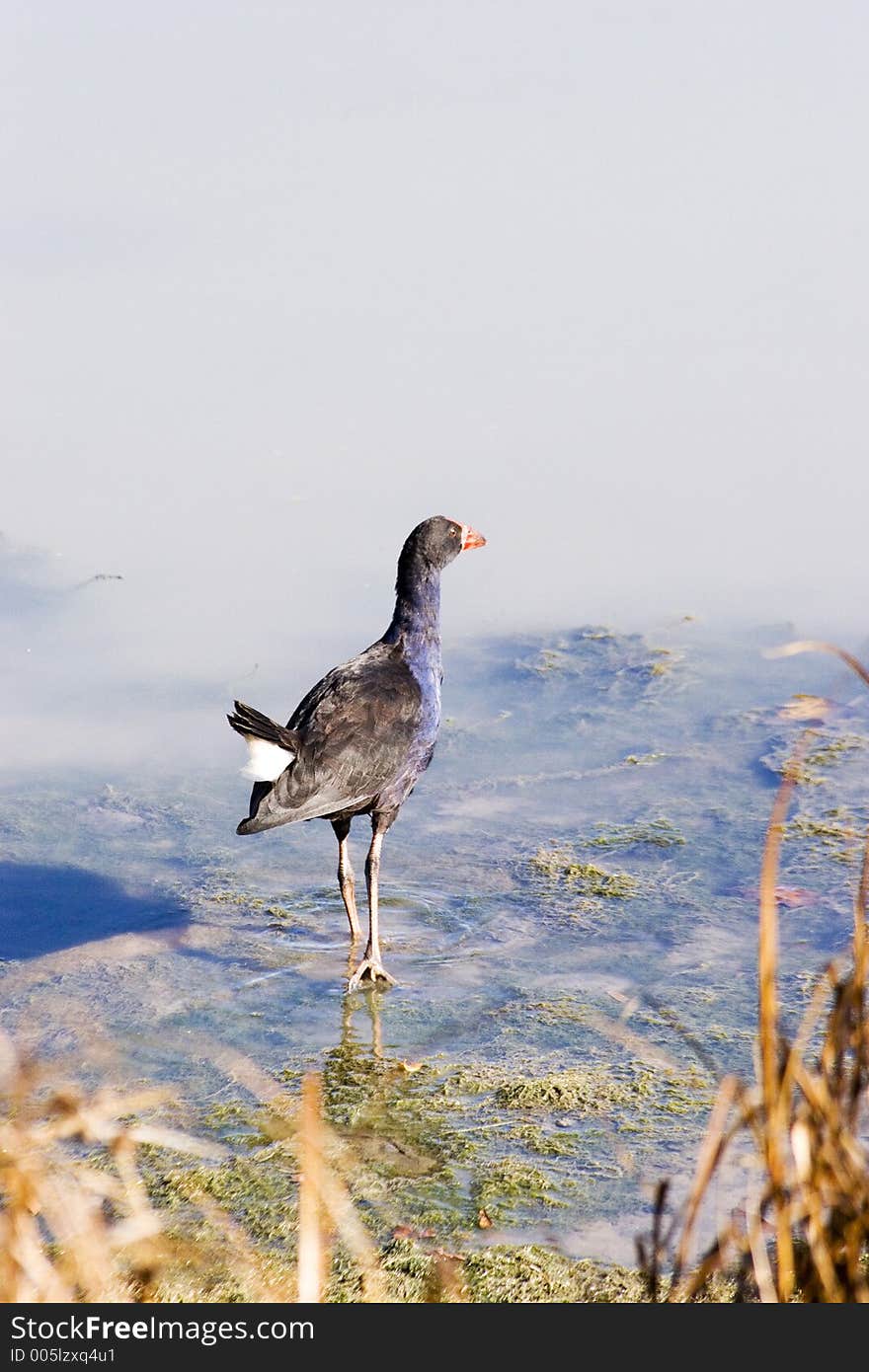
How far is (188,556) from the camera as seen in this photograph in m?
Answer: 8.98

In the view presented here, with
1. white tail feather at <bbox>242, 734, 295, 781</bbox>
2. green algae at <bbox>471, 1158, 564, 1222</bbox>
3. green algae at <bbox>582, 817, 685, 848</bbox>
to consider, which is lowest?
green algae at <bbox>471, 1158, 564, 1222</bbox>

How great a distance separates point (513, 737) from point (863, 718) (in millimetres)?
1693

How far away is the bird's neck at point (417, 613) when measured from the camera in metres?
6.29

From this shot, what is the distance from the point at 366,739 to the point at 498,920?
32.5 inches

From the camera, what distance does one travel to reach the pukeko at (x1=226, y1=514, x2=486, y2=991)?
549 cm

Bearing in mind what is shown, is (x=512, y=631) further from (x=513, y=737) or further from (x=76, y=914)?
(x=76, y=914)

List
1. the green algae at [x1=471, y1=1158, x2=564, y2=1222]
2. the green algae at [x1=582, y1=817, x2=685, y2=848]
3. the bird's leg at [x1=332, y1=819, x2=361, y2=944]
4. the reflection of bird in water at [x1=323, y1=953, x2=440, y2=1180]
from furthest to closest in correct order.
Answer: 1. the green algae at [x1=582, y1=817, x2=685, y2=848]
2. the bird's leg at [x1=332, y1=819, x2=361, y2=944]
3. the reflection of bird in water at [x1=323, y1=953, x2=440, y2=1180]
4. the green algae at [x1=471, y1=1158, x2=564, y2=1222]

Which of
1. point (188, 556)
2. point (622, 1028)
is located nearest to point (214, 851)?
point (622, 1028)

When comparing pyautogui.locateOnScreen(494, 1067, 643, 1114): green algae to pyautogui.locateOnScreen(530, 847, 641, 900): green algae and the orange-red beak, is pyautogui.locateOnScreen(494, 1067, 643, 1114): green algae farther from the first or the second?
the orange-red beak

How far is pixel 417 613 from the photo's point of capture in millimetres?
6332

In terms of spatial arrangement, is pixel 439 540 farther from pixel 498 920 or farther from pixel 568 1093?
pixel 568 1093

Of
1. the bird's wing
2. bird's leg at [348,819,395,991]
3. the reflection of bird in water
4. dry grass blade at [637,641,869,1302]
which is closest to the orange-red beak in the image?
the bird's wing

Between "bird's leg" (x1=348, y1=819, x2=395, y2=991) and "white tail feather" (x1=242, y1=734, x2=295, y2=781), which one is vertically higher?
"white tail feather" (x1=242, y1=734, x2=295, y2=781)

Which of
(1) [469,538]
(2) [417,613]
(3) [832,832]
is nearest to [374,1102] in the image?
(2) [417,613]
